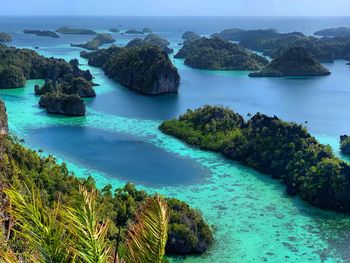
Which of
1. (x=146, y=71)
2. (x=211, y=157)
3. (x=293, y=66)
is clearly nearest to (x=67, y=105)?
(x=146, y=71)

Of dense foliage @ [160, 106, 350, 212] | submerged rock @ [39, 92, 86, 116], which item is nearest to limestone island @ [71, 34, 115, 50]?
submerged rock @ [39, 92, 86, 116]

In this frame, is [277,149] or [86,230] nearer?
[86,230]

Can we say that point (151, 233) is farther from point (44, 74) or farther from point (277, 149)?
point (44, 74)

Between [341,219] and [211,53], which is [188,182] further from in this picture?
[211,53]

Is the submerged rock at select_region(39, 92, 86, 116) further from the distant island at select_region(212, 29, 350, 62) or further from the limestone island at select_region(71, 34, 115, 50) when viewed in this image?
the limestone island at select_region(71, 34, 115, 50)

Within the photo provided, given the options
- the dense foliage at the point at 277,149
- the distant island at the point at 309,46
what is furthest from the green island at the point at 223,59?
the dense foliage at the point at 277,149

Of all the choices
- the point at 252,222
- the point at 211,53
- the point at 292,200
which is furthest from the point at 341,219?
the point at 211,53
